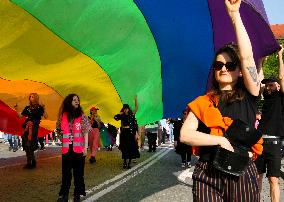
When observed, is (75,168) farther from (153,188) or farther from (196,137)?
(196,137)

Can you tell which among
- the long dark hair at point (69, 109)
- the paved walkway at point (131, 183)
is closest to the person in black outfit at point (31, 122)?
the paved walkway at point (131, 183)

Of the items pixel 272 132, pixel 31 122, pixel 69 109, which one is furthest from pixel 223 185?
pixel 31 122

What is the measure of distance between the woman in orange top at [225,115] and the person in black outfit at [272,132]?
2.89 m

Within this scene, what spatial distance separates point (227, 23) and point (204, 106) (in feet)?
8.12

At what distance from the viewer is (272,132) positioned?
19.7 ft

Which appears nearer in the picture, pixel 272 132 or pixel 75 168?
pixel 272 132

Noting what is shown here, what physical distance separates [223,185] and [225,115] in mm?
442

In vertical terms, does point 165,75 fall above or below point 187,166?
above

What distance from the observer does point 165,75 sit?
240 inches

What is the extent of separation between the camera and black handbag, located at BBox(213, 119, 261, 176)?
2986mm

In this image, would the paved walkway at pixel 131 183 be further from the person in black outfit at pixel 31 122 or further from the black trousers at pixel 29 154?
the person in black outfit at pixel 31 122

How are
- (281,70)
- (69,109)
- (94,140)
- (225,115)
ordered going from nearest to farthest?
(225,115), (281,70), (69,109), (94,140)

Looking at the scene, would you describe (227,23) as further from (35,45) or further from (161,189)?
(161,189)

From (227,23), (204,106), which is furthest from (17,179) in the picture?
(204,106)
